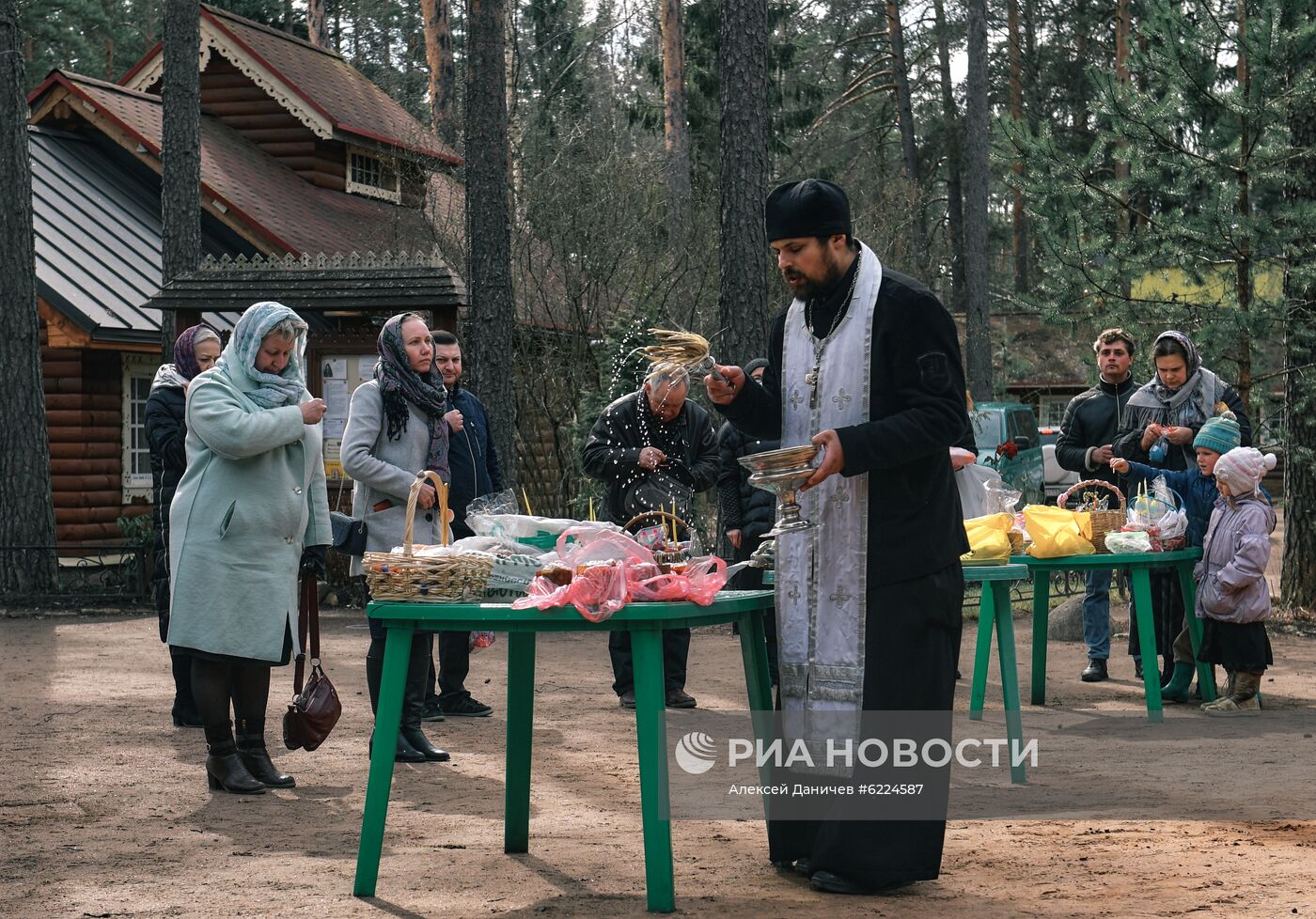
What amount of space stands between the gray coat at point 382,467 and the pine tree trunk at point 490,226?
6.62 metres

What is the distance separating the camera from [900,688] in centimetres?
461

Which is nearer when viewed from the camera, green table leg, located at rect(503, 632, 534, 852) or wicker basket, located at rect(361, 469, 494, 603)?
wicker basket, located at rect(361, 469, 494, 603)

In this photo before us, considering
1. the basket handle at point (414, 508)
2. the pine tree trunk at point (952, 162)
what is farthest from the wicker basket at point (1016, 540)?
the pine tree trunk at point (952, 162)

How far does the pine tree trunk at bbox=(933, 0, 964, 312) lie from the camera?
36.4 meters

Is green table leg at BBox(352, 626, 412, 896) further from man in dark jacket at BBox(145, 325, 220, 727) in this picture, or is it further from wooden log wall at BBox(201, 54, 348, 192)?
wooden log wall at BBox(201, 54, 348, 192)

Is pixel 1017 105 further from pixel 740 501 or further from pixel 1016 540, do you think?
pixel 1016 540

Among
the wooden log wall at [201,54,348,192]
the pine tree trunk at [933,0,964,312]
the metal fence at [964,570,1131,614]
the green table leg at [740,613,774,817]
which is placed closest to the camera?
the green table leg at [740,613,774,817]

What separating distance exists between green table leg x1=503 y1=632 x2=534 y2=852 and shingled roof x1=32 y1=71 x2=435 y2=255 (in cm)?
1434

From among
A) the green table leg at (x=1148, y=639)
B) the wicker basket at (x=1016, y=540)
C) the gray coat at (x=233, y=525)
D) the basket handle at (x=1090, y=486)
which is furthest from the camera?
the basket handle at (x=1090, y=486)

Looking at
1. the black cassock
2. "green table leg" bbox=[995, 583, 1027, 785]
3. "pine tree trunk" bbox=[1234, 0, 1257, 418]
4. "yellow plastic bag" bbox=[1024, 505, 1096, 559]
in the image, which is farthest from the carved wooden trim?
the black cassock

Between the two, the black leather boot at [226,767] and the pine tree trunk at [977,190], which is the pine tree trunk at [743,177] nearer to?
the black leather boot at [226,767]

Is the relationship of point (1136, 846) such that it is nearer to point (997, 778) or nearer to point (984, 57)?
point (997, 778)

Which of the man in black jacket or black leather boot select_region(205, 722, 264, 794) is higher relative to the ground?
the man in black jacket

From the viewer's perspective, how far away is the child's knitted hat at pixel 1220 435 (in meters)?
8.13
